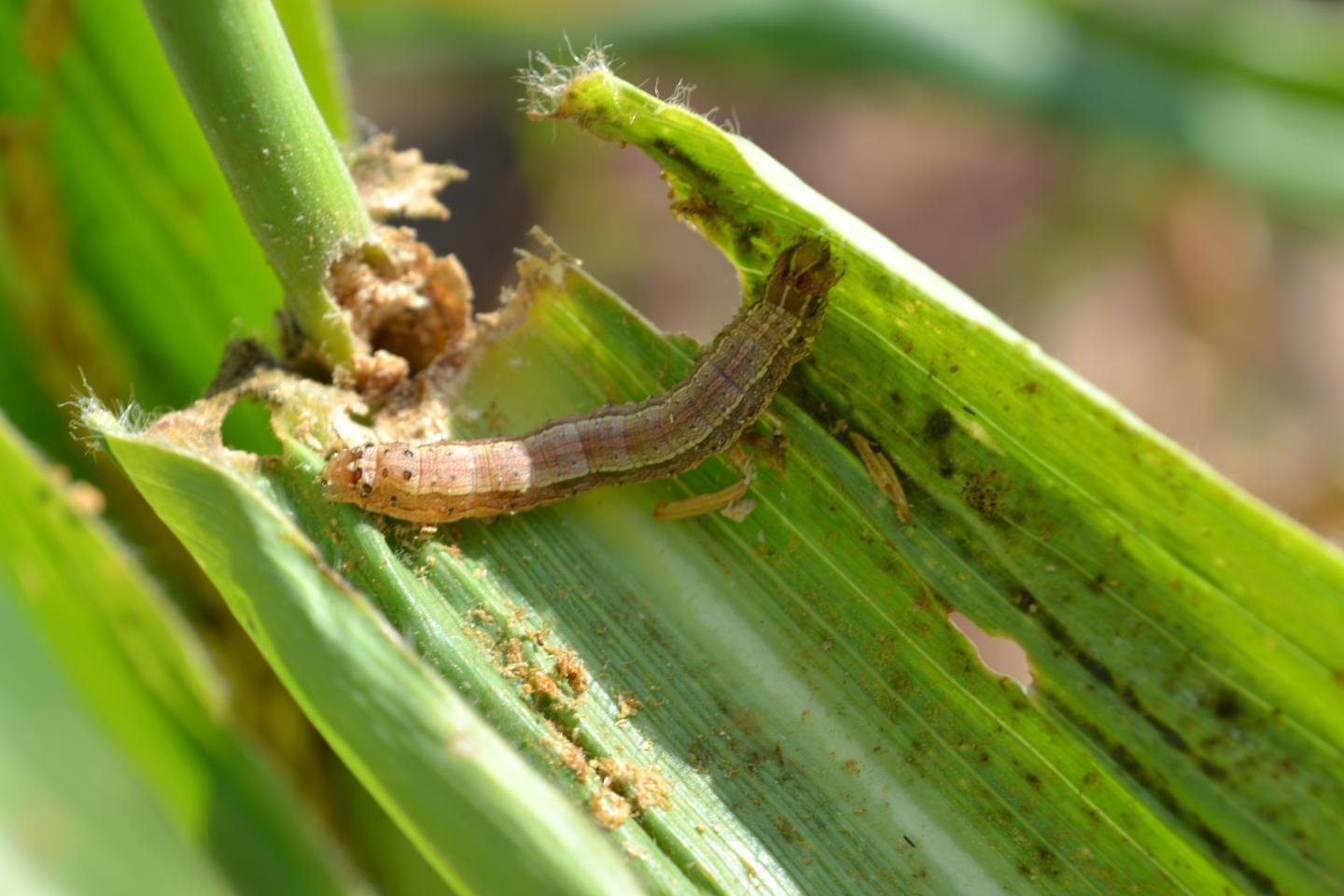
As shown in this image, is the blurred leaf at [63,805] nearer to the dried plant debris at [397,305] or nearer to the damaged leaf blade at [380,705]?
the damaged leaf blade at [380,705]

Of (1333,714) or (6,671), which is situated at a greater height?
(1333,714)

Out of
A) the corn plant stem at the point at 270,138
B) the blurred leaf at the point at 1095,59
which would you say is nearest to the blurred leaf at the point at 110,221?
the corn plant stem at the point at 270,138

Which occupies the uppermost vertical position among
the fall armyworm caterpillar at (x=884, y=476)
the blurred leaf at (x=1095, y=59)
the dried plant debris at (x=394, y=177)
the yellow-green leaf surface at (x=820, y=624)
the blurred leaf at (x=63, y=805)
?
the blurred leaf at (x=1095, y=59)

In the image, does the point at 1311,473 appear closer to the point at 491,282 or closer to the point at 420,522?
the point at 491,282

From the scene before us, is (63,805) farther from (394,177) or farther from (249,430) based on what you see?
(394,177)

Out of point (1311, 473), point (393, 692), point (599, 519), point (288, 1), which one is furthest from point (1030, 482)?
point (1311, 473)

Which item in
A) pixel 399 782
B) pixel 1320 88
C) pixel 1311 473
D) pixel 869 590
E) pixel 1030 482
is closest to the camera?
pixel 399 782
